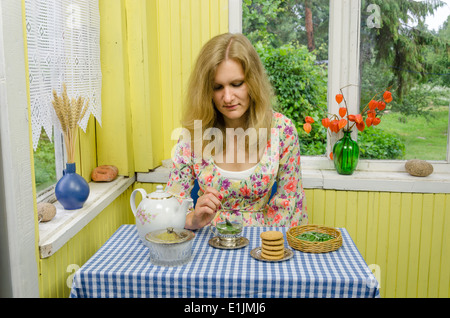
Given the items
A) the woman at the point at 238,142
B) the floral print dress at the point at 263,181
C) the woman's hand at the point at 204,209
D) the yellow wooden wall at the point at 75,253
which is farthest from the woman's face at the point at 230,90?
the yellow wooden wall at the point at 75,253

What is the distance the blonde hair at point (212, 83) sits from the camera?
208 centimetres

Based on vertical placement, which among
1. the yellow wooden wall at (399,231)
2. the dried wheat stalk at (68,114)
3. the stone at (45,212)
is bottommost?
the yellow wooden wall at (399,231)

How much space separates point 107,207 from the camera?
2488 millimetres

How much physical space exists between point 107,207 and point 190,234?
979 millimetres

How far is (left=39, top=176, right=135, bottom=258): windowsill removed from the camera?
1.75 metres

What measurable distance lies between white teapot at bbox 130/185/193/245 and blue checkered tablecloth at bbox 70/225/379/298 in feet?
0.46

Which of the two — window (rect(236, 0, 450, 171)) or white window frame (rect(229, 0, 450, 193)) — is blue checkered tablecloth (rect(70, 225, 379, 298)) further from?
window (rect(236, 0, 450, 171))

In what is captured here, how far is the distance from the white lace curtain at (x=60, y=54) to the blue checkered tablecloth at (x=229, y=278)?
515mm

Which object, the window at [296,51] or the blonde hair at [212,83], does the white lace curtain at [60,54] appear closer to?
the blonde hair at [212,83]

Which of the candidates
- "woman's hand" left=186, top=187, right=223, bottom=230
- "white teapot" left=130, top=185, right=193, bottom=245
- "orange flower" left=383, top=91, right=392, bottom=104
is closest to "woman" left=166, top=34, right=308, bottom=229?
"woman's hand" left=186, top=187, right=223, bottom=230

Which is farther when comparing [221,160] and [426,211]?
[426,211]

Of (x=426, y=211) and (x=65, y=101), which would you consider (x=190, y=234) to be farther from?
(x=426, y=211)

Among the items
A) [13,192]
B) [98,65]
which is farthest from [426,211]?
[13,192]

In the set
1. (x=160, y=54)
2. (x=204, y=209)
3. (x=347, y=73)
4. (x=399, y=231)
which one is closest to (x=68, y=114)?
(x=204, y=209)
